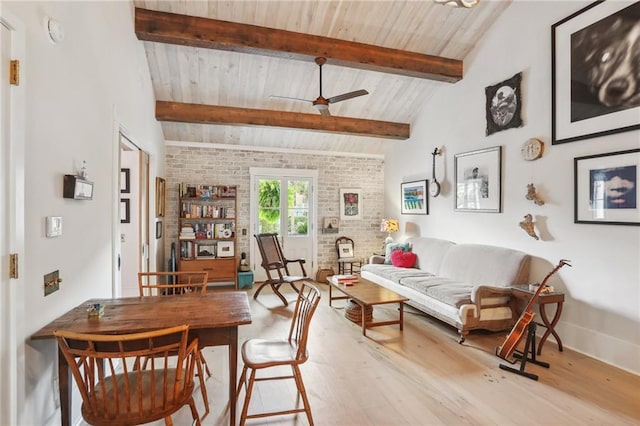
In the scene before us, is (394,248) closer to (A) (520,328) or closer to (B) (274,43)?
(A) (520,328)

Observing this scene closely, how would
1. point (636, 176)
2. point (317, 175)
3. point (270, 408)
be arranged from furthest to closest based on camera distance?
point (317, 175)
point (636, 176)
point (270, 408)

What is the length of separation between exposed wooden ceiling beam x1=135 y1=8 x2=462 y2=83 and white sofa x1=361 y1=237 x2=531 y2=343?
2463 mm

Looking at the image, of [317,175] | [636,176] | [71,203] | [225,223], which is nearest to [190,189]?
[225,223]

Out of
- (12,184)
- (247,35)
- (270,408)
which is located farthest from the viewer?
(247,35)

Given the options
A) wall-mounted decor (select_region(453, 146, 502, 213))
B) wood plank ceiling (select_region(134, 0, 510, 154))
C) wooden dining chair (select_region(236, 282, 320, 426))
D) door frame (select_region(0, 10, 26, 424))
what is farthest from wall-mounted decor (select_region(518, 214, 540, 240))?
door frame (select_region(0, 10, 26, 424))

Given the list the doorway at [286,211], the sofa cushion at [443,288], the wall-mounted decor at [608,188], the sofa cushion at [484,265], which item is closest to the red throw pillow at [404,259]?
the sofa cushion at [484,265]

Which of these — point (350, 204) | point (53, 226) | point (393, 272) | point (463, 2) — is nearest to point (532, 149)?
point (463, 2)

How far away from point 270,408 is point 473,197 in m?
3.66

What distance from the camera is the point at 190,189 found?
5969 mm

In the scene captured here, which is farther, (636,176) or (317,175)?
(317,175)

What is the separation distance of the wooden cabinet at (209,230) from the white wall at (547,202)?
3.62m

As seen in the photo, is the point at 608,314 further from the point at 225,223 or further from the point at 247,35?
the point at 225,223

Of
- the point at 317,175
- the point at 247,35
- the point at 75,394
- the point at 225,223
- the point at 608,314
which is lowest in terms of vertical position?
the point at 75,394

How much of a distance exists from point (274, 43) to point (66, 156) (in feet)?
8.31
